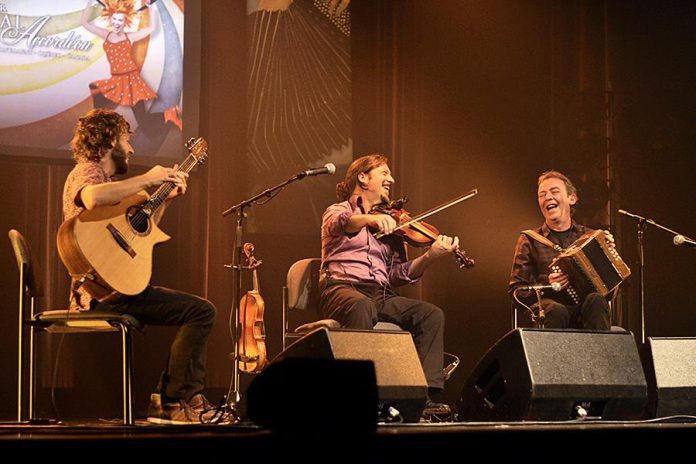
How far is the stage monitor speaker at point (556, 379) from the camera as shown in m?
3.04

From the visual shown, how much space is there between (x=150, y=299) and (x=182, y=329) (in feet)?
0.61

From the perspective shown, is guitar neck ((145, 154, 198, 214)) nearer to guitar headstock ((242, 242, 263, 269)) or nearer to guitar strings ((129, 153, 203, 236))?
guitar strings ((129, 153, 203, 236))

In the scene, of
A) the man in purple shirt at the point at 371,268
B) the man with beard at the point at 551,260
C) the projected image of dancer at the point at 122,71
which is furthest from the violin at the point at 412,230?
the projected image of dancer at the point at 122,71

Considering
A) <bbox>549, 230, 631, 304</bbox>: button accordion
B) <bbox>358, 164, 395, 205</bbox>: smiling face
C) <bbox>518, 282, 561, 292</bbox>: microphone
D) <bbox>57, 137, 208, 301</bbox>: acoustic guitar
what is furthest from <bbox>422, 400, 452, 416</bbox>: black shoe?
<bbox>57, 137, 208, 301</bbox>: acoustic guitar

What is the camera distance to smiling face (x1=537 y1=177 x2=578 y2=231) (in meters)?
5.05

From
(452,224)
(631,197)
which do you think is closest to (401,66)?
(452,224)

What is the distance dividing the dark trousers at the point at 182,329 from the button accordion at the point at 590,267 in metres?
1.90

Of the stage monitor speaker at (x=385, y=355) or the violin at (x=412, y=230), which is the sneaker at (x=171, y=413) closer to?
the stage monitor speaker at (x=385, y=355)

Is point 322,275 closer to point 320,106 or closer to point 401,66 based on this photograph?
point 320,106

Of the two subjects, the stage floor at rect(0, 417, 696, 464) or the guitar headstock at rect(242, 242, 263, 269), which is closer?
the stage floor at rect(0, 417, 696, 464)

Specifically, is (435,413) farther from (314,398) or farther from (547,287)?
(314,398)

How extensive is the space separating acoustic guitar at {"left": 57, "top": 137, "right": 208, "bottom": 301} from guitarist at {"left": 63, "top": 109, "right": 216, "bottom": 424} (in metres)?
0.05

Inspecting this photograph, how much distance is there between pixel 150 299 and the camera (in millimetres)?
3701

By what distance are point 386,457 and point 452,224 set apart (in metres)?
4.11
